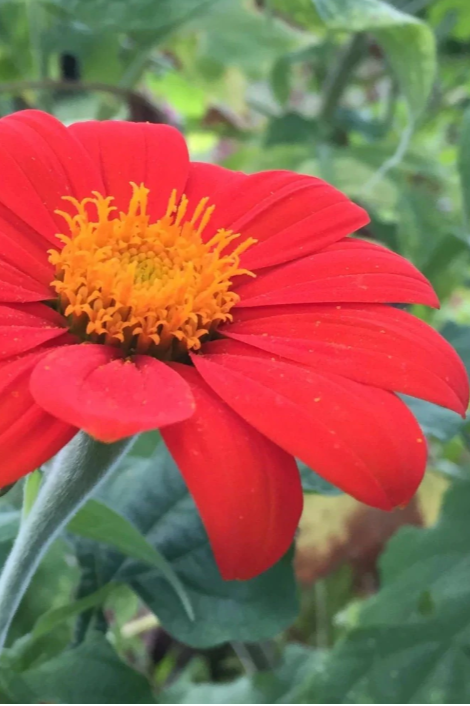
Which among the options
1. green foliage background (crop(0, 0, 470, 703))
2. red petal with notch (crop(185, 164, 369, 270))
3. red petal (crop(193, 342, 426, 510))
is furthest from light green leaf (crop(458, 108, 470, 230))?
red petal (crop(193, 342, 426, 510))

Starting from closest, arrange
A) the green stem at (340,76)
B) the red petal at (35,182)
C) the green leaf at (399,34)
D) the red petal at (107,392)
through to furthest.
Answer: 1. the red petal at (107,392)
2. the red petal at (35,182)
3. the green leaf at (399,34)
4. the green stem at (340,76)

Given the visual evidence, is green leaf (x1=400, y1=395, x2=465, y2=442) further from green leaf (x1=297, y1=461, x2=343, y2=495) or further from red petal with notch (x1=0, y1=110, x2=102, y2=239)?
red petal with notch (x1=0, y1=110, x2=102, y2=239)

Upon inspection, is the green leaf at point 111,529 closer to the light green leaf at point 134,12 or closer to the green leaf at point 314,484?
the green leaf at point 314,484

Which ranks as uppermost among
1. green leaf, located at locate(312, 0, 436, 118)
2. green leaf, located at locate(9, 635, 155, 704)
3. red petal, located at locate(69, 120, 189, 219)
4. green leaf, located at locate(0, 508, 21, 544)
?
green leaf, located at locate(312, 0, 436, 118)

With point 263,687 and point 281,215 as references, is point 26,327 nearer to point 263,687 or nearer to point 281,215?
point 281,215

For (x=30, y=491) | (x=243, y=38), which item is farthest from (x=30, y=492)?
(x=243, y=38)

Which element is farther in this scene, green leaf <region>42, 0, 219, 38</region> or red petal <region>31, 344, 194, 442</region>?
green leaf <region>42, 0, 219, 38</region>

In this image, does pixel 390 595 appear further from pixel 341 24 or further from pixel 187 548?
pixel 341 24

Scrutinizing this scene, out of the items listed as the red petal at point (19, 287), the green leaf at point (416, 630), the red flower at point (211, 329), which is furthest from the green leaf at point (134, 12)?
the green leaf at point (416, 630)
